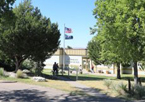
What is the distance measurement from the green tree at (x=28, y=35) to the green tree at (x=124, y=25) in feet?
30.9

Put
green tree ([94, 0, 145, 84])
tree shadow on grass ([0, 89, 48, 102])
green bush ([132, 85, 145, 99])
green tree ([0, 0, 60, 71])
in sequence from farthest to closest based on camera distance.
→ green tree ([0, 0, 60, 71])
green bush ([132, 85, 145, 99])
green tree ([94, 0, 145, 84])
tree shadow on grass ([0, 89, 48, 102])

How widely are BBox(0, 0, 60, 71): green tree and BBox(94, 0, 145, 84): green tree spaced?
30.9 feet

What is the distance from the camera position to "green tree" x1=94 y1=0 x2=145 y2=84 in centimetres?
1237

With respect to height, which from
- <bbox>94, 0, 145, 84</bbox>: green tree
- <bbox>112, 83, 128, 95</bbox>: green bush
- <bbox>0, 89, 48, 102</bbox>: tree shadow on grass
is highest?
<bbox>94, 0, 145, 84</bbox>: green tree

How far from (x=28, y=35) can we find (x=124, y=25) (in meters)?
12.1

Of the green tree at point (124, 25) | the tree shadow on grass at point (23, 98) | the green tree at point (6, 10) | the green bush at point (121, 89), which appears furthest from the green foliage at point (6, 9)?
the green bush at point (121, 89)

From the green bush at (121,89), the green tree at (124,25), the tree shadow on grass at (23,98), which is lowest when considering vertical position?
the tree shadow on grass at (23,98)

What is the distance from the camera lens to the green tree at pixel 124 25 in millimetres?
12367

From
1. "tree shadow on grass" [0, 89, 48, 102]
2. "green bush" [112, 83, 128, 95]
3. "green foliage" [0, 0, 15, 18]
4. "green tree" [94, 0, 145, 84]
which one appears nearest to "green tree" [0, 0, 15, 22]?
"green foliage" [0, 0, 15, 18]

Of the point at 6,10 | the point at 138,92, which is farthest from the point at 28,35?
the point at 138,92

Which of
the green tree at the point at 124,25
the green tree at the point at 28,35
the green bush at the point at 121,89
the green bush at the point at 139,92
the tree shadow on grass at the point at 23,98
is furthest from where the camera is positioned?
the green tree at the point at 28,35

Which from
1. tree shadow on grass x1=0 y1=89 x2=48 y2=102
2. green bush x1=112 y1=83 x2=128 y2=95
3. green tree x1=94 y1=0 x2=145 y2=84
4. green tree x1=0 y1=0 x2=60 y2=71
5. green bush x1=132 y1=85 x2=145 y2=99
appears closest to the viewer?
tree shadow on grass x1=0 y1=89 x2=48 y2=102

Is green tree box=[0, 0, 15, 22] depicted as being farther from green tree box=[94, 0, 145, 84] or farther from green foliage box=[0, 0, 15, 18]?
green tree box=[94, 0, 145, 84]

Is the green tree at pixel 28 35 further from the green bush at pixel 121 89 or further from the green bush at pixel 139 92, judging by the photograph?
the green bush at pixel 139 92
